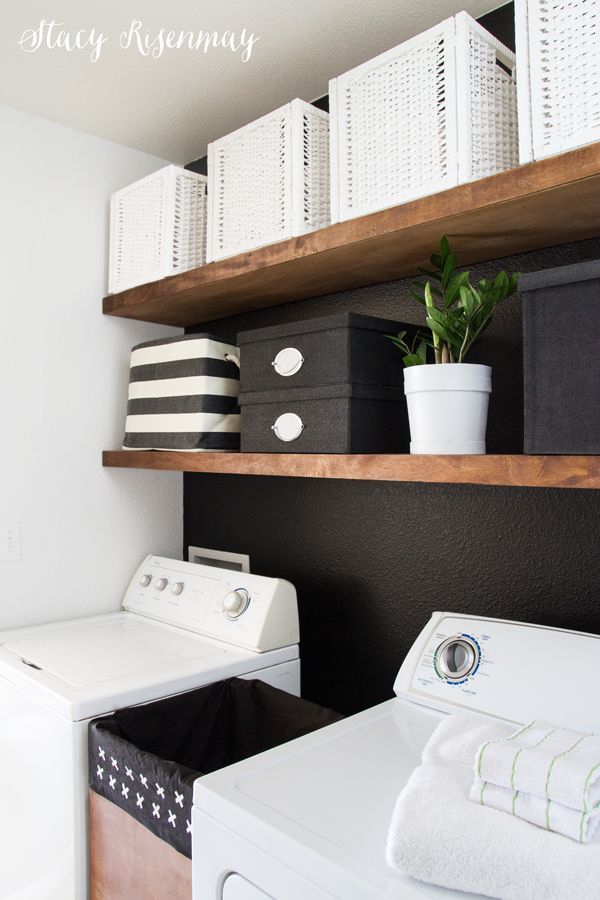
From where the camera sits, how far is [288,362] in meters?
1.58

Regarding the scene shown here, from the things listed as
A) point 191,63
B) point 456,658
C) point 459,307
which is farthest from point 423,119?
point 456,658

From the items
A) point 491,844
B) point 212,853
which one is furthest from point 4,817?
point 491,844

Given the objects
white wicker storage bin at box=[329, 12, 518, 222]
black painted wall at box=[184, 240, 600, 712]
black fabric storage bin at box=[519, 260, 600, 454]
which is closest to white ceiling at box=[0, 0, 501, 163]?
white wicker storage bin at box=[329, 12, 518, 222]

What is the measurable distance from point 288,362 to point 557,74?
758 millimetres

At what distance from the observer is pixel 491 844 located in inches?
32.8

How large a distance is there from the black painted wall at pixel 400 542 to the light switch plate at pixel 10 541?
0.60 meters

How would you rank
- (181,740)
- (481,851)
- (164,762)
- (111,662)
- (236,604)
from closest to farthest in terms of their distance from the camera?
1. (481,851)
2. (164,762)
3. (181,740)
4. (111,662)
5. (236,604)

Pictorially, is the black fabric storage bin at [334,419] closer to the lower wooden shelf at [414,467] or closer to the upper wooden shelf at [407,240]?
the lower wooden shelf at [414,467]

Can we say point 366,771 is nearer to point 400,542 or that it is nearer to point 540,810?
point 540,810

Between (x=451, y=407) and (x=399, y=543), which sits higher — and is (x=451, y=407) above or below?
above

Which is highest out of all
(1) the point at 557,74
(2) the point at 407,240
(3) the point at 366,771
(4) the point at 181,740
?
(1) the point at 557,74

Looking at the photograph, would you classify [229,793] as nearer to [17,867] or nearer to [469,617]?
[469,617]

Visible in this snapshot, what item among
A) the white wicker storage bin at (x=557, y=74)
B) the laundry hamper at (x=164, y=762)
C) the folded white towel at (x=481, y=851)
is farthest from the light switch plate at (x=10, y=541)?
the white wicker storage bin at (x=557, y=74)

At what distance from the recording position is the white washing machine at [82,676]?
4.88ft
